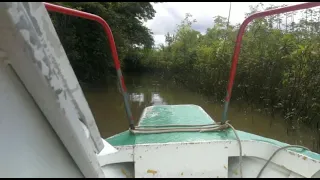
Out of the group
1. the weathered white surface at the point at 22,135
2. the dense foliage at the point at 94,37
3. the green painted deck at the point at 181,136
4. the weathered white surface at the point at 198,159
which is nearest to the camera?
the weathered white surface at the point at 22,135

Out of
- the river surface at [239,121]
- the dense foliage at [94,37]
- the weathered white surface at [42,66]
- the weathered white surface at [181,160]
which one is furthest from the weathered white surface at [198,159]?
the dense foliage at [94,37]

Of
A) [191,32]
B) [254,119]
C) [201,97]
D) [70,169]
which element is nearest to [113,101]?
[201,97]

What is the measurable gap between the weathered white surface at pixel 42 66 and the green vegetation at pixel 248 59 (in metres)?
0.31

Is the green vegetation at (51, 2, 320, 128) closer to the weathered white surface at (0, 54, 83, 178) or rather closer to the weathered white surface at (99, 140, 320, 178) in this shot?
the weathered white surface at (0, 54, 83, 178)

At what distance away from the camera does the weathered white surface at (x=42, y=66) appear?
0.76 meters

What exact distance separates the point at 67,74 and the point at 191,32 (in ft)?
48.6

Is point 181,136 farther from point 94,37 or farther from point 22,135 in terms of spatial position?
point 94,37

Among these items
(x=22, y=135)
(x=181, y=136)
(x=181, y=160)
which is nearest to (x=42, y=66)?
(x=22, y=135)

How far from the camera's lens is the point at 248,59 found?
672 cm

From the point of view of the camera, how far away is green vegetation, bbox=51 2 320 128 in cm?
501

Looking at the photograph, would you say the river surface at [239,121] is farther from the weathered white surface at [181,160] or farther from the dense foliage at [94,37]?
the dense foliage at [94,37]

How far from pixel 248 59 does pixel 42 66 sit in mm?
6353

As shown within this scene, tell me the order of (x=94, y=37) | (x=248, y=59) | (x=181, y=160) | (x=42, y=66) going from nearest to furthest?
(x=42, y=66)
(x=181, y=160)
(x=248, y=59)
(x=94, y=37)

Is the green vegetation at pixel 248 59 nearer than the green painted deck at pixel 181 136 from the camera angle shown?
No
